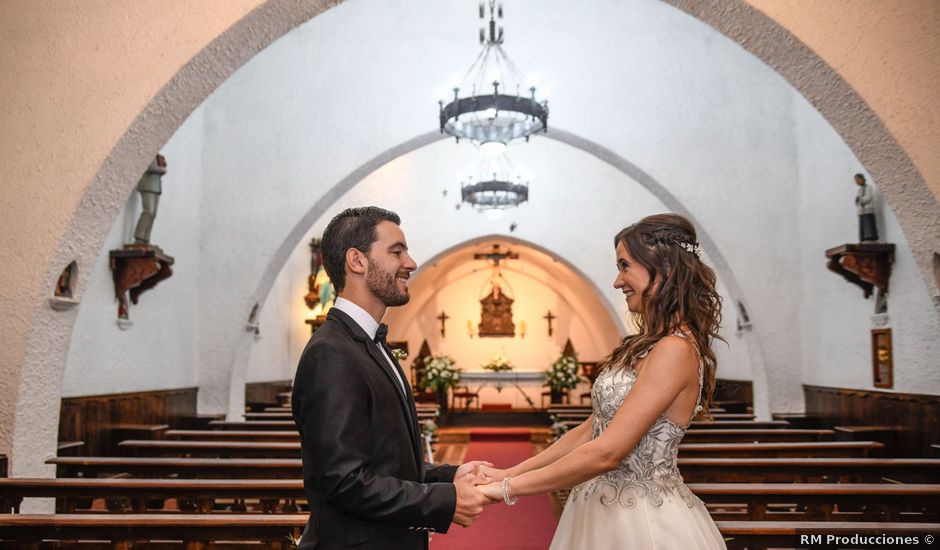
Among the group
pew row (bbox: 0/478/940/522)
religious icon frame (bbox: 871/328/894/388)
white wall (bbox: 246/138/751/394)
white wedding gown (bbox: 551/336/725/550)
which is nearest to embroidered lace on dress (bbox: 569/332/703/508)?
white wedding gown (bbox: 551/336/725/550)

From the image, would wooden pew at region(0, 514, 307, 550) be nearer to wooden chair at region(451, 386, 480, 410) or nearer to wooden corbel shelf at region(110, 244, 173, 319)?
wooden corbel shelf at region(110, 244, 173, 319)

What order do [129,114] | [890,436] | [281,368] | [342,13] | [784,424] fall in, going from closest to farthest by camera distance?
[129,114]
[890,436]
[784,424]
[342,13]
[281,368]

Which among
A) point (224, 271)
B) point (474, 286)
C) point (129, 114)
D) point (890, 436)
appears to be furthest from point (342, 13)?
point (474, 286)

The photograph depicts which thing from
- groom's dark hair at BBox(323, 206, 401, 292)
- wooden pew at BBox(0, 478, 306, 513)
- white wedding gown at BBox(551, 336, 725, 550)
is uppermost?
groom's dark hair at BBox(323, 206, 401, 292)

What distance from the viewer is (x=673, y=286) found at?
2377mm

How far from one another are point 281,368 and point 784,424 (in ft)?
24.7

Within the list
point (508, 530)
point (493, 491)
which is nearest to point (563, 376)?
point (508, 530)

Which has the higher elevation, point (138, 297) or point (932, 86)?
point (932, 86)

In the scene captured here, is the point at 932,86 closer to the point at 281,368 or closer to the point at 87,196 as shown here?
the point at 87,196

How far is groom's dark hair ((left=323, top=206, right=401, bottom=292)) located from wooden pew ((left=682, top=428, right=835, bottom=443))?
533cm

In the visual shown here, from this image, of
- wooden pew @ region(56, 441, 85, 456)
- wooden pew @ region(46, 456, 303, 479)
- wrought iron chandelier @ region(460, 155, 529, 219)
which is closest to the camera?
wooden pew @ region(46, 456, 303, 479)

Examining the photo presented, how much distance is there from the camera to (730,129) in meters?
9.22

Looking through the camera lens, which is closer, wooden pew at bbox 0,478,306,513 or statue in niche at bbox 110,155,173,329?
wooden pew at bbox 0,478,306,513

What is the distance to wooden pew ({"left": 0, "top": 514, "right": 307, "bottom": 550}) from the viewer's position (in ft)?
10.7
